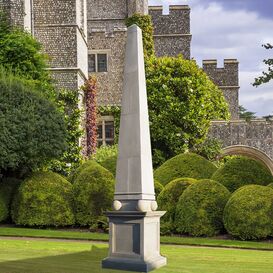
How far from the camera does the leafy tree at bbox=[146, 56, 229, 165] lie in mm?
25859

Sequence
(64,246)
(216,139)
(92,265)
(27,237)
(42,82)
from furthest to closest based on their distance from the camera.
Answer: (216,139) → (42,82) → (27,237) → (64,246) → (92,265)

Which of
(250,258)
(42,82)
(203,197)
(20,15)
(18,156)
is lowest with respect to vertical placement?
(250,258)

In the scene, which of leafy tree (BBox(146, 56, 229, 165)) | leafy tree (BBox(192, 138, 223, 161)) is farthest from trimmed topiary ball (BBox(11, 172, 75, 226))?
leafy tree (BBox(192, 138, 223, 161))

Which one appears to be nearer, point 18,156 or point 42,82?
point 18,156

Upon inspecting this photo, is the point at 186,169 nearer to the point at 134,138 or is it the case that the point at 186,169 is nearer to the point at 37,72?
the point at 37,72

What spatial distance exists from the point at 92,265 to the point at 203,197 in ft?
18.8

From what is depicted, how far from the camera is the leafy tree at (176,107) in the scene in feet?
84.8

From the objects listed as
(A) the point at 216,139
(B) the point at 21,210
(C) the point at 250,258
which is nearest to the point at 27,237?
(B) the point at 21,210

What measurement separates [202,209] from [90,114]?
1192cm

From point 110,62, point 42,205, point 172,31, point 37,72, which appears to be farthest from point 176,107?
point 172,31

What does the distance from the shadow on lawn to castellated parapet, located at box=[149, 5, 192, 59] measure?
27.2 metres

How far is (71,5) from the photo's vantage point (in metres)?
24.9

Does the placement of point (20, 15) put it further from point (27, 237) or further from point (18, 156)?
point (27, 237)

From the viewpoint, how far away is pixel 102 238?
1411cm
